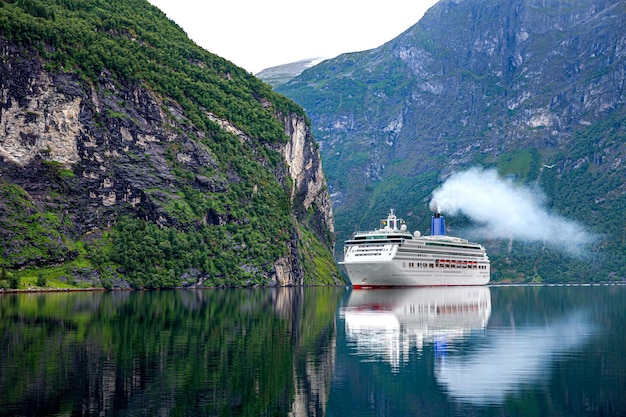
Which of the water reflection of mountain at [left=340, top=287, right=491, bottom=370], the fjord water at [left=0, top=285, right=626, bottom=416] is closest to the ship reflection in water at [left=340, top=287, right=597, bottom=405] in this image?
the water reflection of mountain at [left=340, top=287, right=491, bottom=370]

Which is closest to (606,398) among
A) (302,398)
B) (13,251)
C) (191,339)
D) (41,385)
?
(302,398)

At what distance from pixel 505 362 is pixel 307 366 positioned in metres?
14.2

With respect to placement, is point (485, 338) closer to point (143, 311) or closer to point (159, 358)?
point (159, 358)

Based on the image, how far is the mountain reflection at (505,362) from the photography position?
49.8m

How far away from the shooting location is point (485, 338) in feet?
253

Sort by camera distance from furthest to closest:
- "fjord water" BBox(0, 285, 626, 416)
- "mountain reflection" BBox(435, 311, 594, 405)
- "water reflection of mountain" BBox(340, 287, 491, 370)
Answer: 1. "water reflection of mountain" BBox(340, 287, 491, 370)
2. "mountain reflection" BBox(435, 311, 594, 405)
3. "fjord water" BBox(0, 285, 626, 416)

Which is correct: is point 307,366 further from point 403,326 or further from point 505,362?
point 403,326

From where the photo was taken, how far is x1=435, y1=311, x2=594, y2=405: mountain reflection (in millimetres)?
49812

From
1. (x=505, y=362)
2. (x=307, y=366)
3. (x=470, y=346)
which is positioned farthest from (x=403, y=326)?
(x=307, y=366)

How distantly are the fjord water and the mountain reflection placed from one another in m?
0.12

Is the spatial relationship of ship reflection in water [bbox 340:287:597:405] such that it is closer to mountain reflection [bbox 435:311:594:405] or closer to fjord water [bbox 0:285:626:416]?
mountain reflection [bbox 435:311:594:405]

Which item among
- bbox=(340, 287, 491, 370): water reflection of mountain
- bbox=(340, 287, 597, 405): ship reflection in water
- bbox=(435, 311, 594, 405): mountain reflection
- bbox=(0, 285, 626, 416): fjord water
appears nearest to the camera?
bbox=(0, 285, 626, 416): fjord water

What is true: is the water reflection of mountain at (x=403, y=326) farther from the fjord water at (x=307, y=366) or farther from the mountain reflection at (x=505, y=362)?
the mountain reflection at (x=505, y=362)

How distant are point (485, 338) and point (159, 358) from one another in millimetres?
30892
